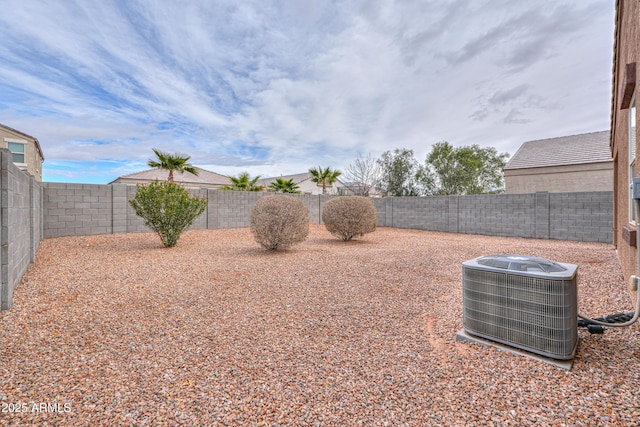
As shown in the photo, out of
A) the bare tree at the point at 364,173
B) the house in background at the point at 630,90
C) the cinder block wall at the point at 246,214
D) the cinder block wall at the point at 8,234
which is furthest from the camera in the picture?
the bare tree at the point at 364,173

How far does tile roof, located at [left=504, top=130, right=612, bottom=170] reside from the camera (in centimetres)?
1562

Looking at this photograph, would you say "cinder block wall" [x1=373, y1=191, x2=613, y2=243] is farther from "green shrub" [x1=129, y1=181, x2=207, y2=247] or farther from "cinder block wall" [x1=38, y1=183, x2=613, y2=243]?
"green shrub" [x1=129, y1=181, x2=207, y2=247]

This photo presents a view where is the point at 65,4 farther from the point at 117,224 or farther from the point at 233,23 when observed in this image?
the point at 117,224

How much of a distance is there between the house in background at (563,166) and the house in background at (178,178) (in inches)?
862

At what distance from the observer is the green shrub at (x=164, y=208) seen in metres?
7.54

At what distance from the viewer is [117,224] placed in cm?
979

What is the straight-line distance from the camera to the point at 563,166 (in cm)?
1605

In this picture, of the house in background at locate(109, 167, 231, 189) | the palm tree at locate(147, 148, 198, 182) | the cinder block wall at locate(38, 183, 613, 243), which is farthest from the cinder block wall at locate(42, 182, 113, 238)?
the house in background at locate(109, 167, 231, 189)

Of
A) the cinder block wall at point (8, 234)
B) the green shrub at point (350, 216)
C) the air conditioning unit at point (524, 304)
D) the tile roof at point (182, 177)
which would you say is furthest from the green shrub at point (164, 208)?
the tile roof at point (182, 177)

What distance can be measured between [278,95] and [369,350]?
11609 mm

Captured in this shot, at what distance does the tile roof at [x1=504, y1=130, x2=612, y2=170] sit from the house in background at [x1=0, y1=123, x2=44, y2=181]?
28.6 meters

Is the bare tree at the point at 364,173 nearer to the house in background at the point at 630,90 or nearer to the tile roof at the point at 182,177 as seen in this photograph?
the tile roof at the point at 182,177

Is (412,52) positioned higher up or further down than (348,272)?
higher up

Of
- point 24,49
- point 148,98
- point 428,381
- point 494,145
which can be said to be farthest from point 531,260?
point 494,145
